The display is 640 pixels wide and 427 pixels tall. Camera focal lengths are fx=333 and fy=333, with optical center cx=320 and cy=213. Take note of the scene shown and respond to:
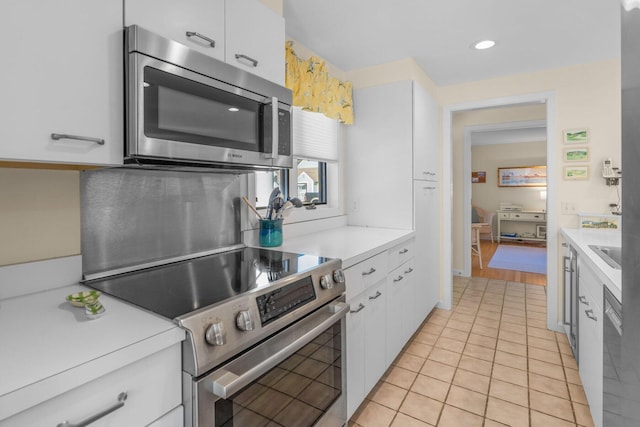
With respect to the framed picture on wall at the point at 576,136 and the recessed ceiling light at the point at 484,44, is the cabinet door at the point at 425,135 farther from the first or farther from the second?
the framed picture on wall at the point at 576,136

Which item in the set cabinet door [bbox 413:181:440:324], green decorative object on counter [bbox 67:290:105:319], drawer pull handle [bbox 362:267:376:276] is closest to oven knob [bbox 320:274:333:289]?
drawer pull handle [bbox 362:267:376:276]

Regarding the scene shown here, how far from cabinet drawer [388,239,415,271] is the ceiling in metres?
1.48

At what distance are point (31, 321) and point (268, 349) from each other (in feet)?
2.10

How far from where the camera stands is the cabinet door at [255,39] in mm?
1380

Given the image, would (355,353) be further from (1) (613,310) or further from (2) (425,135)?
(2) (425,135)

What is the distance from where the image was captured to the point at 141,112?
1.04m

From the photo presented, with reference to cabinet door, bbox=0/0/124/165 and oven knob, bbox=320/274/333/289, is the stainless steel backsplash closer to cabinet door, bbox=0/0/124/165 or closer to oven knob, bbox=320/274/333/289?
cabinet door, bbox=0/0/124/165

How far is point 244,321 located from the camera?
97 cm

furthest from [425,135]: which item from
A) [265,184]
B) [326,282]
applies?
[326,282]

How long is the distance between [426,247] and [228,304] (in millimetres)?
2379

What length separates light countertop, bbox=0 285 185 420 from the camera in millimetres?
604

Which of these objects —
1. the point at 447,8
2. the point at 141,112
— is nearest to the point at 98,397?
the point at 141,112

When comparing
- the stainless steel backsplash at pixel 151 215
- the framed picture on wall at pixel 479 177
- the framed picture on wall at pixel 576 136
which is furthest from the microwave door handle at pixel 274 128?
the framed picture on wall at pixel 479 177

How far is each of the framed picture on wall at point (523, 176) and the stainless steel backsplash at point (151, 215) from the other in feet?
25.2
